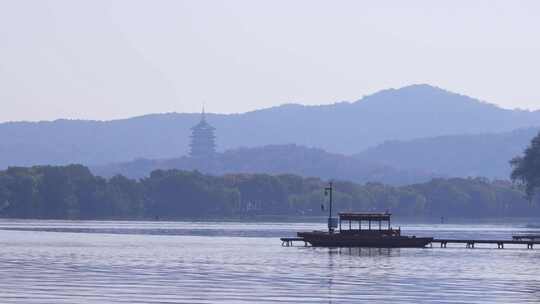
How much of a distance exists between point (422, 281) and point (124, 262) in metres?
25.9

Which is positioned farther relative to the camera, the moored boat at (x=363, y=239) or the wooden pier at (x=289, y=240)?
the wooden pier at (x=289, y=240)

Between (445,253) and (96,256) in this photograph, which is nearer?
(96,256)

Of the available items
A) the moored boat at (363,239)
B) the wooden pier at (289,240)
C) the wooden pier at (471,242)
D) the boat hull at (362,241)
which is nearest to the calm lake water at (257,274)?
the boat hull at (362,241)

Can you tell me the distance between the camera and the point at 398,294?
2972 inches

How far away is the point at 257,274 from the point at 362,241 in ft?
168

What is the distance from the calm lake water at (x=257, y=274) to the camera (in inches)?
2849

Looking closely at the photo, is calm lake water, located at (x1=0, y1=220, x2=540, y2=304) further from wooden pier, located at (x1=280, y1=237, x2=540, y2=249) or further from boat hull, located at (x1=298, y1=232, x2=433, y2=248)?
wooden pier, located at (x1=280, y1=237, x2=540, y2=249)

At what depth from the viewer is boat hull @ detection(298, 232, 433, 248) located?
140500 millimetres

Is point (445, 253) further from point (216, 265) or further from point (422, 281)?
point (422, 281)

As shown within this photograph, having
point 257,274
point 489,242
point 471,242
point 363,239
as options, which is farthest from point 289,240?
point 257,274

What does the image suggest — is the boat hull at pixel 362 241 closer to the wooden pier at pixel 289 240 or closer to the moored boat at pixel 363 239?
the moored boat at pixel 363 239

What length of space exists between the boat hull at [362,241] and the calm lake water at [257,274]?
8.54 feet

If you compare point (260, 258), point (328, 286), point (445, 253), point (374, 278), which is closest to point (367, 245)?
point (445, 253)

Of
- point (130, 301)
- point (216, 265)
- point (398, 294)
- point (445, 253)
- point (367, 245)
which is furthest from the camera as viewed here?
point (367, 245)
